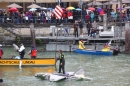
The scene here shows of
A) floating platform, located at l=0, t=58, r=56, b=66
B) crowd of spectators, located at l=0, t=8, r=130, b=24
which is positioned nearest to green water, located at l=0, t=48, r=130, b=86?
floating platform, located at l=0, t=58, r=56, b=66

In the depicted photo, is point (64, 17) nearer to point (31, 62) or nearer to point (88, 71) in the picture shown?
point (31, 62)

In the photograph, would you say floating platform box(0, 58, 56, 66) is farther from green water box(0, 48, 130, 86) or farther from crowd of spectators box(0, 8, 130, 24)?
crowd of spectators box(0, 8, 130, 24)

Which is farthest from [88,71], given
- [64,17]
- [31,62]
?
[64,17]

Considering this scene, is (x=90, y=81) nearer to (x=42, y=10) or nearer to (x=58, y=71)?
(x=58, y=71)

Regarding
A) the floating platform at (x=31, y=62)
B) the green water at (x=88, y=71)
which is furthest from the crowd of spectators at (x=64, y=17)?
the floating platform at (x=31, y=62)

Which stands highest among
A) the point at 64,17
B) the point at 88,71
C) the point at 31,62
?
the point at 64,17

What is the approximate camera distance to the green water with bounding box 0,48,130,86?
44.1 m

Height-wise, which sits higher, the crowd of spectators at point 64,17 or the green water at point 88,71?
the crowd of spectators at point 64,17

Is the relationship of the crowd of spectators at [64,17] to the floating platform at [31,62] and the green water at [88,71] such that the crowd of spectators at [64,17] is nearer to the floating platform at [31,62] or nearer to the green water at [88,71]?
the green water at [88,71]

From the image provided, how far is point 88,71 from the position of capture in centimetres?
4966

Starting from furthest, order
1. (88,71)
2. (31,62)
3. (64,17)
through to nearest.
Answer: (64,17)
(31,62)
(88,71)

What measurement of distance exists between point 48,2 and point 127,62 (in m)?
25.3

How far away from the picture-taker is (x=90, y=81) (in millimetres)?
44844

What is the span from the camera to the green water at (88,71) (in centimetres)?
4415
